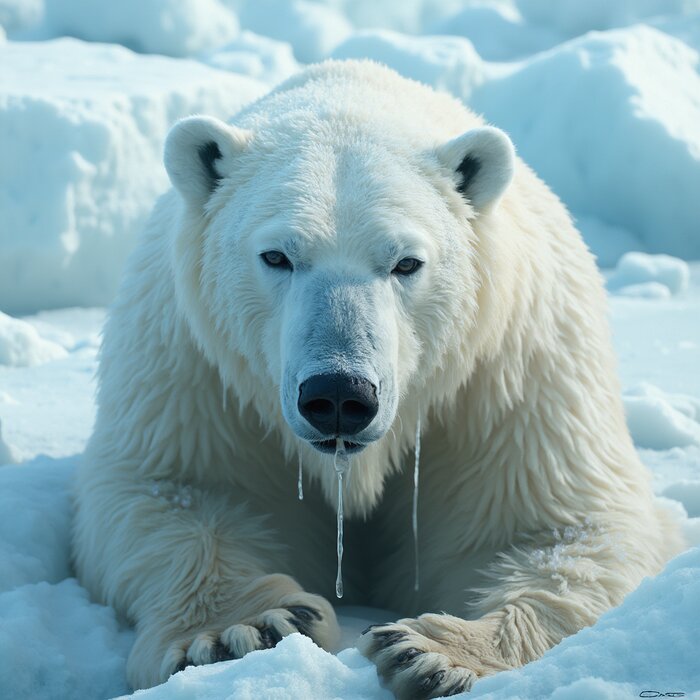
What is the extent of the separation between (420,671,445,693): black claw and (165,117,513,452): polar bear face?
429mm

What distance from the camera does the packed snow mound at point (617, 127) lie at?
23.8ft

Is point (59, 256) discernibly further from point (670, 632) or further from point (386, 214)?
point (670, 632)

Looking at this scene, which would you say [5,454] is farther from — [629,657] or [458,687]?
[629,657]

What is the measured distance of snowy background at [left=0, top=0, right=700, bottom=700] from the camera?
1.60 m

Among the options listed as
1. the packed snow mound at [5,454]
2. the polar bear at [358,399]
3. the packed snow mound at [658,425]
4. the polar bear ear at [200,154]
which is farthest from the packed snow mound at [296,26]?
the polar bear ear at [200,154]

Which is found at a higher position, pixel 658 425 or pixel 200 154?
pixel 200 154

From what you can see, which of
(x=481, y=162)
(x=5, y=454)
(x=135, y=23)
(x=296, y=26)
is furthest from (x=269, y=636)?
(x=296, y=26)

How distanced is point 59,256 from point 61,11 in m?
3.61

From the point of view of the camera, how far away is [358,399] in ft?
6.20

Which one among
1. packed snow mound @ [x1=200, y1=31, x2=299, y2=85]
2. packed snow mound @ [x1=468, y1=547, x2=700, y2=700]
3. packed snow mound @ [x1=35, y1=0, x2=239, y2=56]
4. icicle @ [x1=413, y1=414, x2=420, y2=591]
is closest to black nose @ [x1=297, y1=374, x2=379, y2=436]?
icicle @ [x1=413, y1=414, x2=420, y2=591]

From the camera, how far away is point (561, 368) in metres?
2.48

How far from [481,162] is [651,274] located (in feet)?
13.8

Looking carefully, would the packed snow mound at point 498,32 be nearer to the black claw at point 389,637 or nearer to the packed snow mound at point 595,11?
the packed snow mound at point 595,11

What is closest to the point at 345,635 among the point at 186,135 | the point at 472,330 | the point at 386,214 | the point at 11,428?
the point at 472,330
